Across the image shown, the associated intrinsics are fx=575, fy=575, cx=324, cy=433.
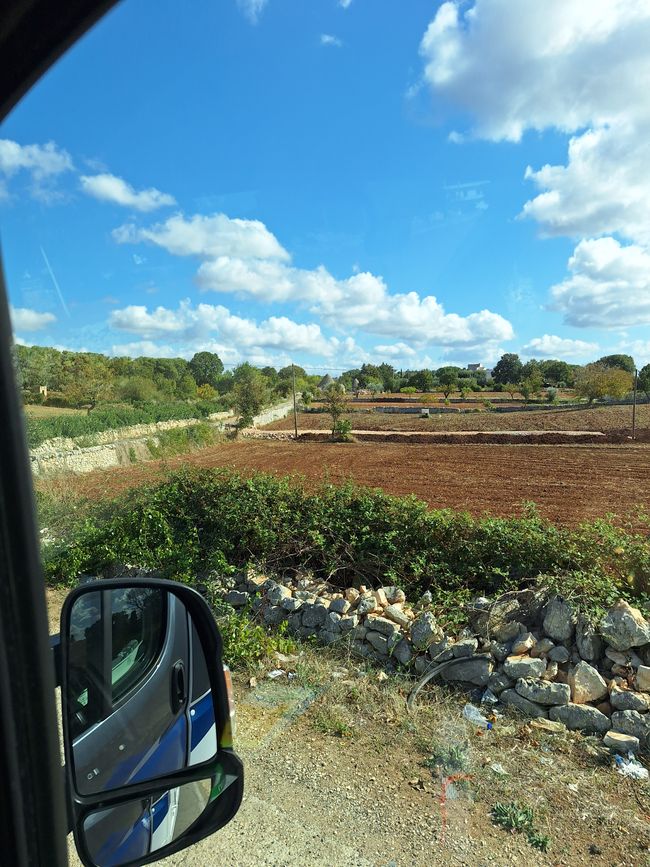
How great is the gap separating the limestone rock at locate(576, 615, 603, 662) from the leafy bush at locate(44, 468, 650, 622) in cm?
13

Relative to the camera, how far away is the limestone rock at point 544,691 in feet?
11.7

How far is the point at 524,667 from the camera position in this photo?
370cm

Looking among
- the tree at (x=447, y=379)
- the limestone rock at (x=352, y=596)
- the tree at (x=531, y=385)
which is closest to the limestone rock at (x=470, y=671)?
the limestone rock at (x=352, y=596)

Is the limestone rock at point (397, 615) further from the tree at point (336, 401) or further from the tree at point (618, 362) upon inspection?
the tree at point (618, 362)

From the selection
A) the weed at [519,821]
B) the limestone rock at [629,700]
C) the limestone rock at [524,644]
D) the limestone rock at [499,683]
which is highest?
the limestone rock at [524,644]

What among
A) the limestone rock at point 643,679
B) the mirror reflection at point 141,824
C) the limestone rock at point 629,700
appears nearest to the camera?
the mirror reflection at point 141,824

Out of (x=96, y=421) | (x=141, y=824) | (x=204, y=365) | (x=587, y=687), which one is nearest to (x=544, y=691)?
(x=587, y=687)

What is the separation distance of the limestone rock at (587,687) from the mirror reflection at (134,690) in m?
2.96

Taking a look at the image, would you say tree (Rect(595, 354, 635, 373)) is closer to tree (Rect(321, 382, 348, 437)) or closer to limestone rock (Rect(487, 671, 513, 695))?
tree (Rect(321, 382, 348, 437))

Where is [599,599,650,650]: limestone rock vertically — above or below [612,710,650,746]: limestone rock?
above

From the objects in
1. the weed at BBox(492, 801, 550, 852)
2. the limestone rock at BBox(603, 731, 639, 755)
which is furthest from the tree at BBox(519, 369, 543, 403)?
the weed at BBox(492, 801, 550, 852)

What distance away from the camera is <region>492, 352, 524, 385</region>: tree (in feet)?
181

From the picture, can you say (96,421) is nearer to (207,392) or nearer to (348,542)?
(348,542)

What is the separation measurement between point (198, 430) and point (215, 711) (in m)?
16.3
